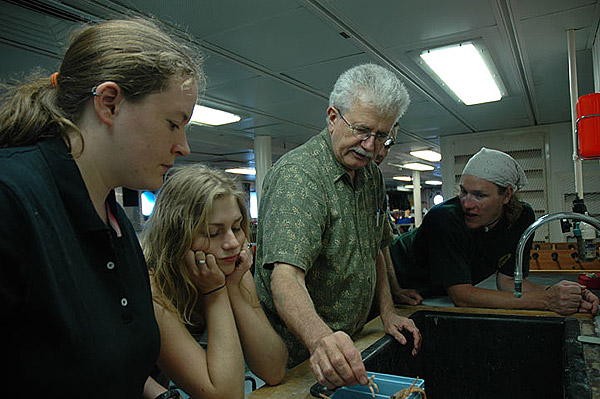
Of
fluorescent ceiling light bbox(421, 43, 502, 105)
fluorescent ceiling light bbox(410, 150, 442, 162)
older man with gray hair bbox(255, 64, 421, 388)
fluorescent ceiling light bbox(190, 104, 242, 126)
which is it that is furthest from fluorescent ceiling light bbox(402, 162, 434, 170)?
older man with gray hair bbox(255, 64, 421, 388)

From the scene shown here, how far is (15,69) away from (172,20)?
1309mm

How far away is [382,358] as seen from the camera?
4.15 feet

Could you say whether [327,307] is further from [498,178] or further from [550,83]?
[550,83]

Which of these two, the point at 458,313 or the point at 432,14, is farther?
the point at 432,14

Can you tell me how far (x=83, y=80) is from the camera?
68 centimetres

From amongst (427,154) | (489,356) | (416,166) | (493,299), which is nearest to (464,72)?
(493,299)

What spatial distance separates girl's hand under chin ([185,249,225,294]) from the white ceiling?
28.1 inches

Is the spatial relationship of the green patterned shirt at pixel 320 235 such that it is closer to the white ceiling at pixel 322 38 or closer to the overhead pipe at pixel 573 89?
the white ceiling at pixel 322 38

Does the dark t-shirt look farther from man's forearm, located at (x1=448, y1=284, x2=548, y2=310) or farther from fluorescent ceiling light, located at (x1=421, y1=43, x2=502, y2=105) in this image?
fluorescent ceiling light, located at (x1=421, y1=43, x2=502, y2=105)

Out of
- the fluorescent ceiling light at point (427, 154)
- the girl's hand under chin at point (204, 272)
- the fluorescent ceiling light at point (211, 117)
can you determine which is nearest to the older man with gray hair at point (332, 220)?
the girl's hand under chin at point (204, 272)

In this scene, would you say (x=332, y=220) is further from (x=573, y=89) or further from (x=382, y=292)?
(x=573, y=89)

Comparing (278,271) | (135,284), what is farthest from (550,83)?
(135,284)

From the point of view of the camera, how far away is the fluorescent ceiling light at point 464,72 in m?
2.43

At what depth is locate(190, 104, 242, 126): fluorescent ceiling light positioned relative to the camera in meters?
3.63
